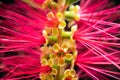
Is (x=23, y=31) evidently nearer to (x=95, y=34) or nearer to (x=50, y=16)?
(x=50, y=16)

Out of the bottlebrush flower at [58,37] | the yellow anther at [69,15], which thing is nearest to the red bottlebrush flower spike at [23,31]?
the bottlebrush flower at [58,37]

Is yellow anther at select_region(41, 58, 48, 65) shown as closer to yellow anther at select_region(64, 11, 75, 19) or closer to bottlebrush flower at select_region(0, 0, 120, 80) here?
bottlebrush flower at select_region(0, 0, 120, 80)

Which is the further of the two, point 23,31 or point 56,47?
point 23,31

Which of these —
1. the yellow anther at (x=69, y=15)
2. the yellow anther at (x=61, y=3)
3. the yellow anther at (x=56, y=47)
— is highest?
the yellow anther at (x=61, y=3)

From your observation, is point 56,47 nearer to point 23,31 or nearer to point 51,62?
point 51,62

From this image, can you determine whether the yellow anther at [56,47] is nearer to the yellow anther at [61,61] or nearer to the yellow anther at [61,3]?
the yellow anther at [61,61]

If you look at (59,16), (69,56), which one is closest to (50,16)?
(59,16)

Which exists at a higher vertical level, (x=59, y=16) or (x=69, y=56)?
(x=59, y=16)

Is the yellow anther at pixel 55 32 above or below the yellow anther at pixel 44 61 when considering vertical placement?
above

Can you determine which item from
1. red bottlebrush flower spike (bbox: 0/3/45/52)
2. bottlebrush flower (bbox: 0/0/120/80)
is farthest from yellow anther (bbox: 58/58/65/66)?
red bottlebrush flower spike (bbox: 0/3/45/52)
